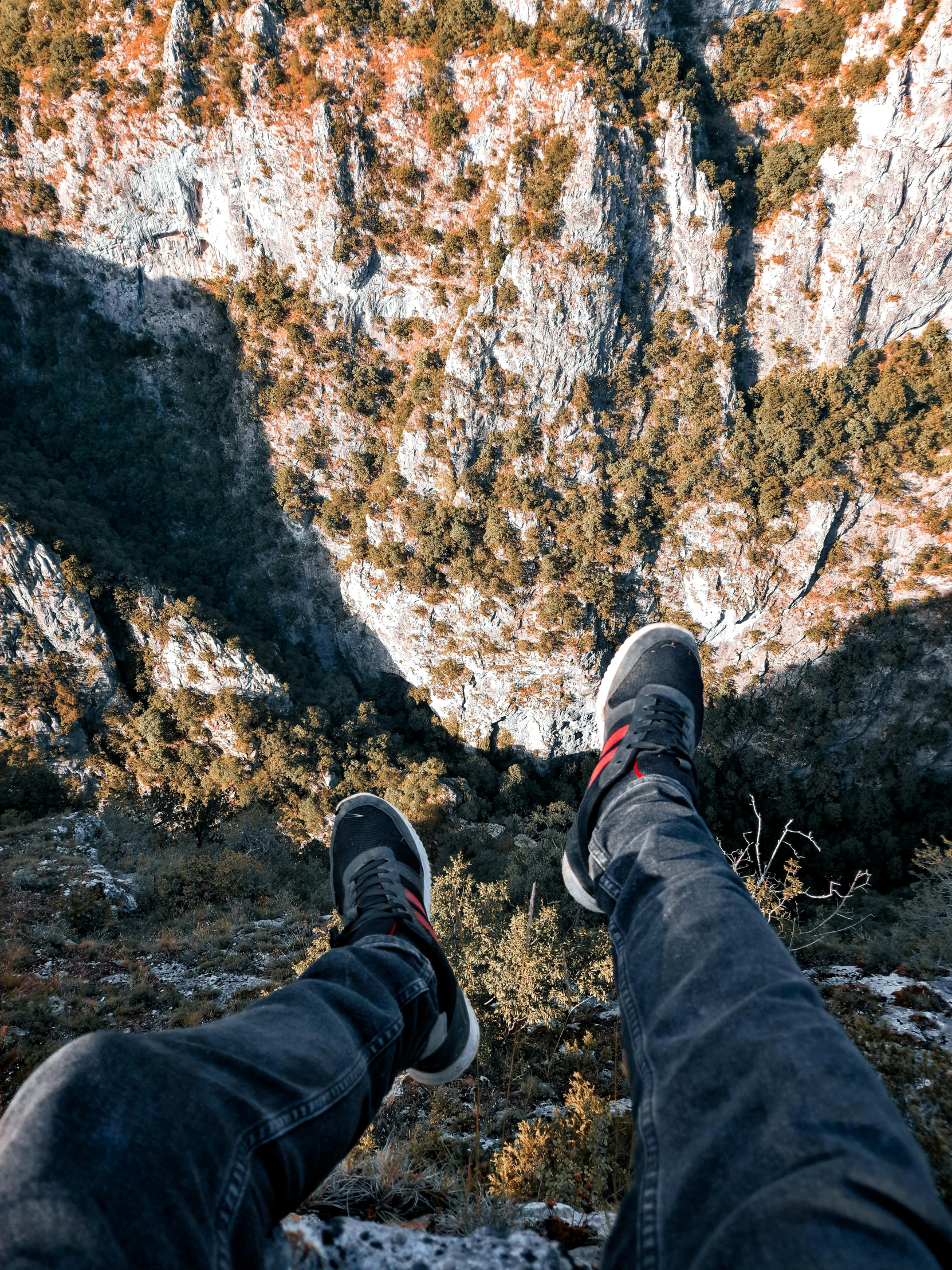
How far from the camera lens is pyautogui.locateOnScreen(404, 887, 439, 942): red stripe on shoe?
3453mm

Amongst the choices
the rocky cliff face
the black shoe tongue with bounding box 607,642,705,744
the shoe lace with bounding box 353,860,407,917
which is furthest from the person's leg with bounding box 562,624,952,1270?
the rocky cliff face

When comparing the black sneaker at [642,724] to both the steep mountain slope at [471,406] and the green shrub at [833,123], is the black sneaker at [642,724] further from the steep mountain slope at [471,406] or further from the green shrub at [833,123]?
the green shrub at [833,123]

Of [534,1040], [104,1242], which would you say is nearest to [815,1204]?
[104,1242]

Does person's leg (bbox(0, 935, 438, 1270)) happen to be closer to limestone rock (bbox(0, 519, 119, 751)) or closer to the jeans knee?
the jeans knee

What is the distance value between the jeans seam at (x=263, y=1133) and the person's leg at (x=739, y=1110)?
0.83 m

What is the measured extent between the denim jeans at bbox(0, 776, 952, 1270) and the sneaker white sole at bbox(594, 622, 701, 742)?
2840mm

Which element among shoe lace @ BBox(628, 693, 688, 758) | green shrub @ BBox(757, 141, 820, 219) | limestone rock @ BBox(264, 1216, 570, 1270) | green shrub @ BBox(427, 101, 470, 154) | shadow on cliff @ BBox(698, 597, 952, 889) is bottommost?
shadow on cliff @ BBox(698, 597, 952, 889)

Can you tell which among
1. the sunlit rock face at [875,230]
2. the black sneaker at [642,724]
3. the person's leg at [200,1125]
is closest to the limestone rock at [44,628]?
the black sneaker at [642,724]

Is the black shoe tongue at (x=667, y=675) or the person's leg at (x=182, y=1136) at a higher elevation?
the black shoe tongue at (x=667, y=675)

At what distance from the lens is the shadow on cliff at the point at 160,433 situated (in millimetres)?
27922

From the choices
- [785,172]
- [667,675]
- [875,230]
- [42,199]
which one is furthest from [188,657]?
[875,230]

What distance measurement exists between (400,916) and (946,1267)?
8.28 ft

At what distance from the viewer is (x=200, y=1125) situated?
122cm

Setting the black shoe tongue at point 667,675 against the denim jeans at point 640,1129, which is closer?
the denim jeans at point 640,1129
